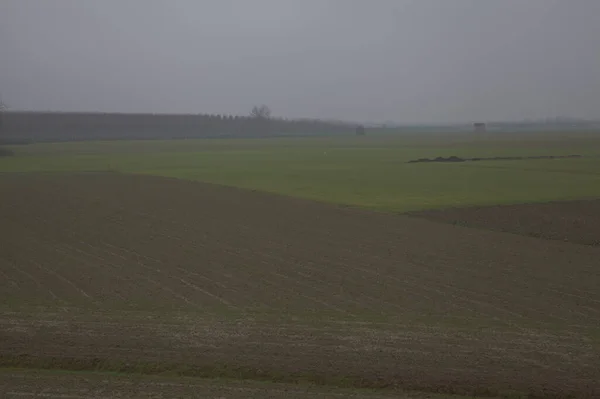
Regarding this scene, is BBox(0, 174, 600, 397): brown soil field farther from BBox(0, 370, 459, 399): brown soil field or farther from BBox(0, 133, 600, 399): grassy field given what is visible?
BBox(0, 370, 459, 399): brown soil field

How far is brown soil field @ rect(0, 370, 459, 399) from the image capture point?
8.08 metres

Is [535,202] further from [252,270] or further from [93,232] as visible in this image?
[93,232]

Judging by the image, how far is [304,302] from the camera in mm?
12258

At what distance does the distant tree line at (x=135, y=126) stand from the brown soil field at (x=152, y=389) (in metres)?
117

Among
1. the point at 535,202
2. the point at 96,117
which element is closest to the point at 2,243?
the point at 535,202

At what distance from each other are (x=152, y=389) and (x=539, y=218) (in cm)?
1815

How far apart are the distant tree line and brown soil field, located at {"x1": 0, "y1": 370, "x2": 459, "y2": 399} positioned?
117 meters

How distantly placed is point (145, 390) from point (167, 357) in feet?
3.76

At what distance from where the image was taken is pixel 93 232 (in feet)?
62.9

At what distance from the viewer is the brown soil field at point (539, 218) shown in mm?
19688

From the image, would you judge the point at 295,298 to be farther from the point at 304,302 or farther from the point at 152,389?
the point at 152,389

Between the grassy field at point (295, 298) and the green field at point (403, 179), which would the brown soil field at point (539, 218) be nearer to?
the grassy field at point (295, 298)

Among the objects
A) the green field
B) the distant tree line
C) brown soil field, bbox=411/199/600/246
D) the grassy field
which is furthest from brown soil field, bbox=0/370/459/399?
the distant tree line

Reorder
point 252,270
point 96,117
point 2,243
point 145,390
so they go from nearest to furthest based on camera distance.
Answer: point 145,390 → point 252,270 → point 2,243 → point 96,117
